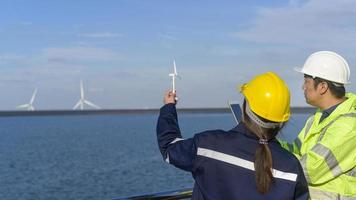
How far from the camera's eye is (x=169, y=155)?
9.80ft

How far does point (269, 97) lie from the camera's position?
289 cm

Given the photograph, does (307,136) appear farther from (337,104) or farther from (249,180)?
(249,180)

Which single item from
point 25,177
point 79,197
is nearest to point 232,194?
point 79,197

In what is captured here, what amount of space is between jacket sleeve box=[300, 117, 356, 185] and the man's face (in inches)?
10.3

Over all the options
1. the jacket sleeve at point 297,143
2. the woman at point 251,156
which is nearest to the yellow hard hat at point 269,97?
the woman at point 251,156

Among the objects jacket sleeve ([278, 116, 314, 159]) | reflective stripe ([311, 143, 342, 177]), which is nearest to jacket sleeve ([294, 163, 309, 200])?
reflective stripe ([311, 143, 342, 177])

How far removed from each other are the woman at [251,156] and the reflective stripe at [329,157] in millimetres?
410

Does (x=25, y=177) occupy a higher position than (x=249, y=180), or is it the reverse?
(x=249, y=180)

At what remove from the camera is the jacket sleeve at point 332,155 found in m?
3.30

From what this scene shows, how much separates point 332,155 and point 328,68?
1.97ft

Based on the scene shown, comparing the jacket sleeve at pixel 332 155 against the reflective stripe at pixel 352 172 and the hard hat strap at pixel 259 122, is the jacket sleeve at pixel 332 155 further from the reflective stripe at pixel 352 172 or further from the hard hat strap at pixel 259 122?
the hard hat strap at pixel 259 122

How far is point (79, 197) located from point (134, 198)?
61.7 feet

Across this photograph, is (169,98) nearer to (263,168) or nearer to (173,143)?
(173,143)

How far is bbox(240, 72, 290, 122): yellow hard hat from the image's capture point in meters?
2.88
